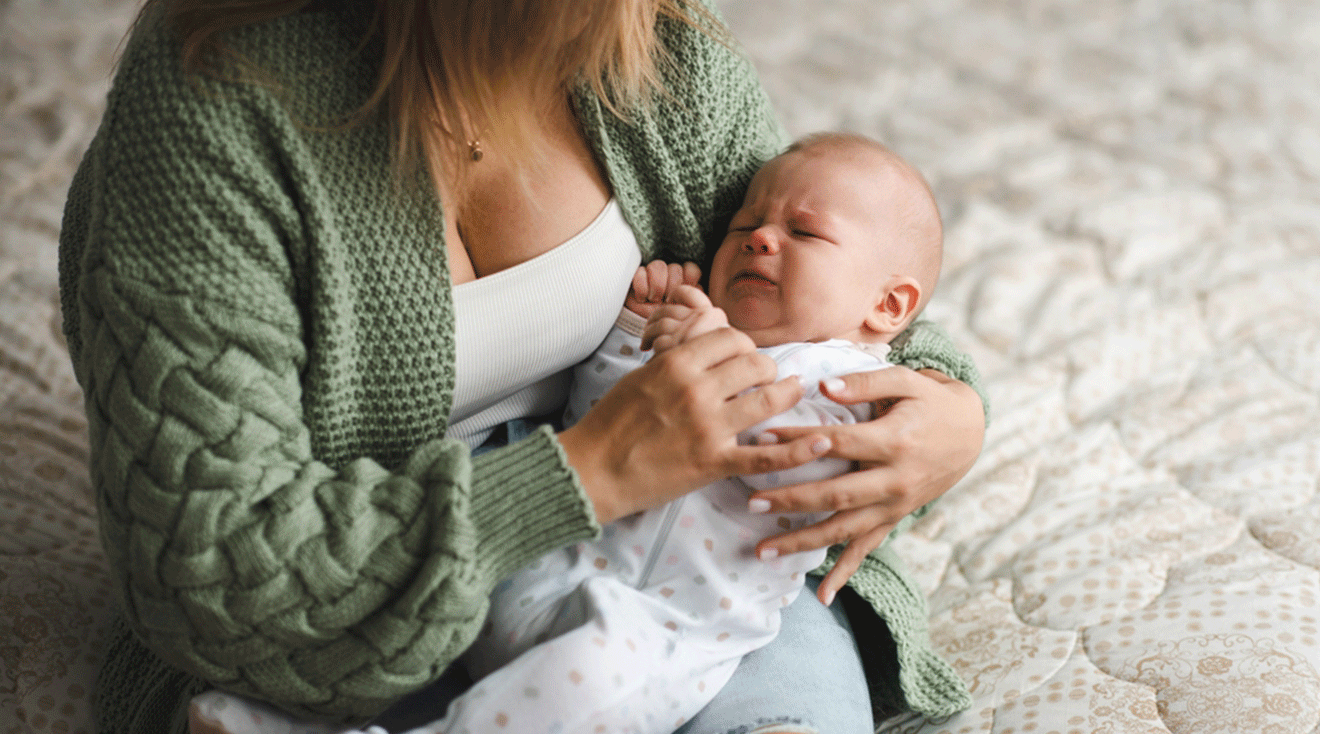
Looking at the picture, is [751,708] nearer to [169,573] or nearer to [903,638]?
[903,638]

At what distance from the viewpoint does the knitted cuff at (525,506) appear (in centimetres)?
76

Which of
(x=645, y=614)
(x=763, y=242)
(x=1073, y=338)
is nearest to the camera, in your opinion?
(x=645, y=614)

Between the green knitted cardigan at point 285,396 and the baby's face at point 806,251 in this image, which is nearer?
the green knitted cardigan at point 285,396

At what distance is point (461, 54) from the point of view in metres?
0.82

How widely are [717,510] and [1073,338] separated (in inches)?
34.8

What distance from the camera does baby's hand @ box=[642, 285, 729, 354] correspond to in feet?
2.90

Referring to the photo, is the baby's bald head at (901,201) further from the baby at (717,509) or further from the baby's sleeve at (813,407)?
the baby's sleeve at (813,407)

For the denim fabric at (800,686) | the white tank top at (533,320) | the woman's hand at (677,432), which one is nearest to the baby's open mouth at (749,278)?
the white tank top at (533,320)

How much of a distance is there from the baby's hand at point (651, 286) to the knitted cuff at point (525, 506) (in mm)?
293

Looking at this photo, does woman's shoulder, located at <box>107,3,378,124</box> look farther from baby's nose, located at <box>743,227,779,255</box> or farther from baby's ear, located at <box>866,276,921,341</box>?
baby's ear, located at <box>866,276,921,341</box>

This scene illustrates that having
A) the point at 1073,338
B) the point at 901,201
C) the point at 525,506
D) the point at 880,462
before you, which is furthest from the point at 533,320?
the point at 1073,338

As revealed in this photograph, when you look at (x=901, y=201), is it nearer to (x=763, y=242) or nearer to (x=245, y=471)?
(x=763, y=242)

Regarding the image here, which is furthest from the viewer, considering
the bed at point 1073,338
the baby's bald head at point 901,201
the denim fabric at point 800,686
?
the baby's bald head at point 901,201

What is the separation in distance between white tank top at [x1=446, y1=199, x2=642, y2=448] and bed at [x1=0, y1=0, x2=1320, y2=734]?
1.63ft
